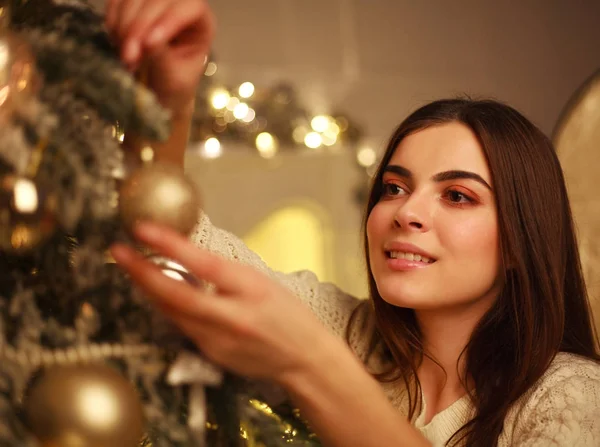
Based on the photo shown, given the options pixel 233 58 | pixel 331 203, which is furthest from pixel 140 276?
pixel 233 58

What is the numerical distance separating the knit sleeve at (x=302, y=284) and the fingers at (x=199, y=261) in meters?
0.48

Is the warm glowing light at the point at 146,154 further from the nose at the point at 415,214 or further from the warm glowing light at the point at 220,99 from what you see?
the warm glowing light at the point at 220,99

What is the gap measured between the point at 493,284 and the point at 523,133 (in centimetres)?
25

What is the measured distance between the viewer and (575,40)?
2506mm

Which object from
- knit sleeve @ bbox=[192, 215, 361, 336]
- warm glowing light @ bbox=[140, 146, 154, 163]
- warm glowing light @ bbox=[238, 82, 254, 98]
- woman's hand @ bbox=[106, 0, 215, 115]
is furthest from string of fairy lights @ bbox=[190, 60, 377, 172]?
→ warm glowing light @ bbox=[140, 146, 154, 163]

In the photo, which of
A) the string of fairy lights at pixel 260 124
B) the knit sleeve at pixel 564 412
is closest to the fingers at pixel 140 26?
the knit sleeve at pixel 564 412

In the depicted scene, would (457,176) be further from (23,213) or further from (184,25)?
(23,213)

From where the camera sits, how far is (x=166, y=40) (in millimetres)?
476

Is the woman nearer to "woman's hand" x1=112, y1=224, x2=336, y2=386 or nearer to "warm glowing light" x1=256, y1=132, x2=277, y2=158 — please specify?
"woman's hand" x1=112, y1=224, x2=336, y2=386

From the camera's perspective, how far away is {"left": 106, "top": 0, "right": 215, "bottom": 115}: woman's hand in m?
0.45

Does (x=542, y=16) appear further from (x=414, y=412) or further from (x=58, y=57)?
(x=58, y=57)

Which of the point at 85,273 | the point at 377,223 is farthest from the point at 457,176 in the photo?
the point at 85,273

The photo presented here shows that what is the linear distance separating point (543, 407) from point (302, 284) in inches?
17.9

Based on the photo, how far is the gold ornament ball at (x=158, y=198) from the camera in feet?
1.28
